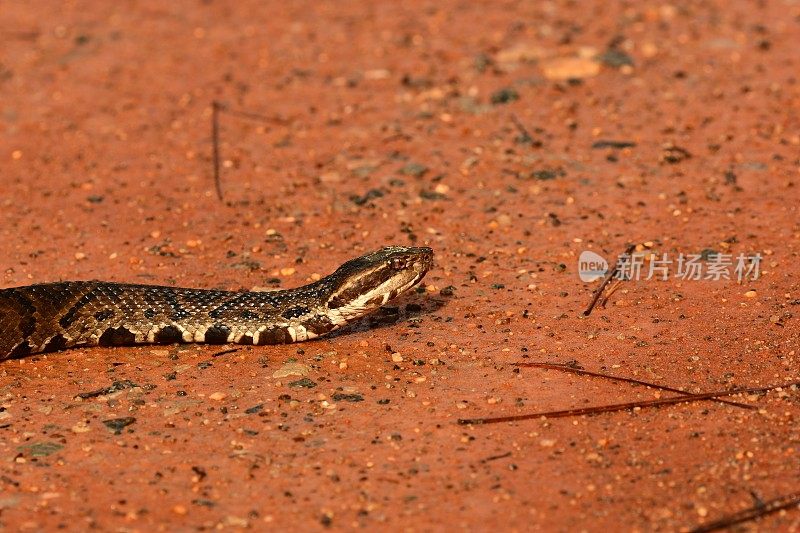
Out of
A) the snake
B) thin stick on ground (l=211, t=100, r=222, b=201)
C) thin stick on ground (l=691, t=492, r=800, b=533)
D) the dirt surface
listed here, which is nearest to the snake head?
the snake

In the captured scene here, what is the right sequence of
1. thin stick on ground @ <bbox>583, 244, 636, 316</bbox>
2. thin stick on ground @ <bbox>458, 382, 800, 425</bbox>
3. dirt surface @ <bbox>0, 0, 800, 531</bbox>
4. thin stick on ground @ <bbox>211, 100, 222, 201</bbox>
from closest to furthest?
dirt surface @ <bbox>0, 0, 800, 531</bbox>, thin stick on ground @ <bbox>458, 382, 800, 425</bbox>, thin stick on ground @ <bbox>583, 244, 636, 316</bbox>, thin stick on ground @ <bbox>211, 100, 222, 201</bbox>

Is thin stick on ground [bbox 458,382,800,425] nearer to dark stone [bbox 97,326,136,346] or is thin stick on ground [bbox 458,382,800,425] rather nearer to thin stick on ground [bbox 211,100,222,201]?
dark stone [bbox 97,326,136,346]

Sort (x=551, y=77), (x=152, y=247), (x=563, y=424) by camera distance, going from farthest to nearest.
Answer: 1. (x=551, y=77)
2. (x=152, y=247)
3. (x=563, y=424)

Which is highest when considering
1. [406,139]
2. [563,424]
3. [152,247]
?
[406,139]

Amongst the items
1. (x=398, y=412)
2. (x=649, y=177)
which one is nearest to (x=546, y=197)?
(x=649, y=177)

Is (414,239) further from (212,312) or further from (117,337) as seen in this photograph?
(117,337)

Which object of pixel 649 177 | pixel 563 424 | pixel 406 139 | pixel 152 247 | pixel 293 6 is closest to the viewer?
pixel 563 424

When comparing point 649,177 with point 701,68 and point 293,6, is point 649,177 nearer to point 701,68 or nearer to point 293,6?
point 701,68
